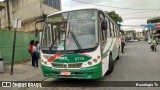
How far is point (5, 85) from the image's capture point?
336 inches

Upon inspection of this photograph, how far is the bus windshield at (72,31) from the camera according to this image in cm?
787

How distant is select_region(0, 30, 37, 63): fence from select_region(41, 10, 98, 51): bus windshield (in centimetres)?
607

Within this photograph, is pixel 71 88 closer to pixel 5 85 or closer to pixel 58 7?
pixel 5 85

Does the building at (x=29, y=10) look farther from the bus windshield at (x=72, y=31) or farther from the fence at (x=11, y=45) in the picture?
the bus windshield at (x=72, y=31)

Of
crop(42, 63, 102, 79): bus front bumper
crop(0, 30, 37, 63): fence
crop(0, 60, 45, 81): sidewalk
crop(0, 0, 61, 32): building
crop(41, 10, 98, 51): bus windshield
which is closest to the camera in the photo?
crop(42, 63, 102, 79): bus front bumper

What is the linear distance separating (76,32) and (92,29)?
1.96ft

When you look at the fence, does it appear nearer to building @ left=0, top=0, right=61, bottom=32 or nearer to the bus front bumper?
the bus front bumper

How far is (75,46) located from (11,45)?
8034mm

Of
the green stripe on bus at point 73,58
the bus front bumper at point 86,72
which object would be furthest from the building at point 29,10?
the bus front bumper at point 86,72

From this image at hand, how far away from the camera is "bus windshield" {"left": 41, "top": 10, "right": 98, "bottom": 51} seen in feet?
25.8

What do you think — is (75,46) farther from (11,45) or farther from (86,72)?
(11,45)

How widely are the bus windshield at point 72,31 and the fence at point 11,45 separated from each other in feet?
19.9

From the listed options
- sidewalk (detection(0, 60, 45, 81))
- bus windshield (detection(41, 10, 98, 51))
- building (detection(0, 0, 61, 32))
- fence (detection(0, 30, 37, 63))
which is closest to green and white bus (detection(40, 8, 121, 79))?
bus windshield (detection(41, 10, 98, 51))

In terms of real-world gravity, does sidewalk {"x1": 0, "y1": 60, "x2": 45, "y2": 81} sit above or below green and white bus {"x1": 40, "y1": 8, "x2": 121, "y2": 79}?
below
